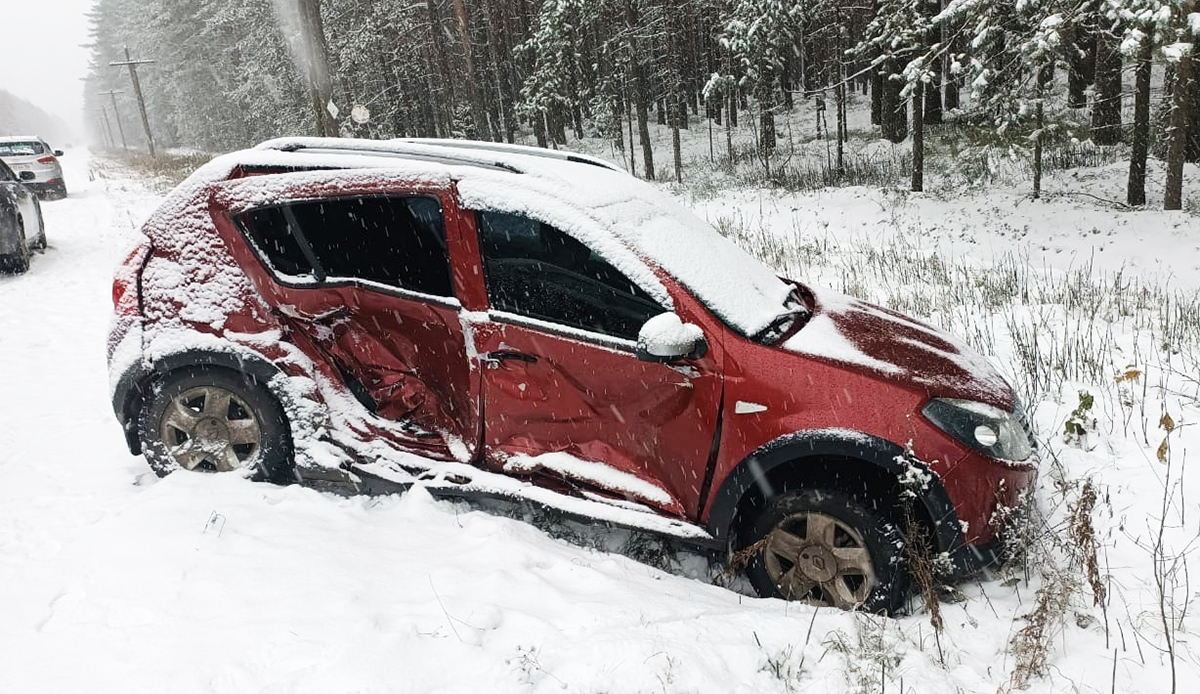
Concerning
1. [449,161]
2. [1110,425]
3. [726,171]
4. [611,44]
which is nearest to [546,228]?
[449,161]

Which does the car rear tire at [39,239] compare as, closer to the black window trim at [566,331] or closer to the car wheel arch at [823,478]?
the black window trim at [566,331]

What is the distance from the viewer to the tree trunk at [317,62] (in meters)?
16.2

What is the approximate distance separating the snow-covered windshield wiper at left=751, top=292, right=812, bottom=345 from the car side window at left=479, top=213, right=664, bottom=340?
1.63 feet

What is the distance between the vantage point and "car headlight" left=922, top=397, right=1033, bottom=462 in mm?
2914

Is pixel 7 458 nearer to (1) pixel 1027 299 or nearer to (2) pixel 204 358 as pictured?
(2) pixel 204 358

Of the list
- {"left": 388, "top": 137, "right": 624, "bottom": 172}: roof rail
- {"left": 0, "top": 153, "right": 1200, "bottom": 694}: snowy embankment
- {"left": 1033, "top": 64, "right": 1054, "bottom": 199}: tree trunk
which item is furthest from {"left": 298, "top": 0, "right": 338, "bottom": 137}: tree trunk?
{"left": 1033, "top": 64, "right": 1054, "bottom": 199}: tree trunk

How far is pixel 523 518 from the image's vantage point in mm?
3824

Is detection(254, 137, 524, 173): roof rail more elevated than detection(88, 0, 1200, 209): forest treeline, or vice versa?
detection(88, 0, 1200, 209): forest treeline

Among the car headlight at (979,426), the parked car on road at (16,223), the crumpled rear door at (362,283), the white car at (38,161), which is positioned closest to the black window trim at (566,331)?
the crumpled rear door at (362,283)

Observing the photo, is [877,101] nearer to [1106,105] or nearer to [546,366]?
[1106,105]

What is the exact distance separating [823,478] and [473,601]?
1.58m

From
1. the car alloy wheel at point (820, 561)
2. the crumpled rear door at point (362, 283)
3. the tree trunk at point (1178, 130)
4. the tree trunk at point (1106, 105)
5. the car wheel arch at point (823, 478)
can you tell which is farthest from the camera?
the tree trunk at point (1106, 105)

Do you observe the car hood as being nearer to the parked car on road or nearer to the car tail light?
the car tail light

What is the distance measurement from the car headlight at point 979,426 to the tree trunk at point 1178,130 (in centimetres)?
1219
